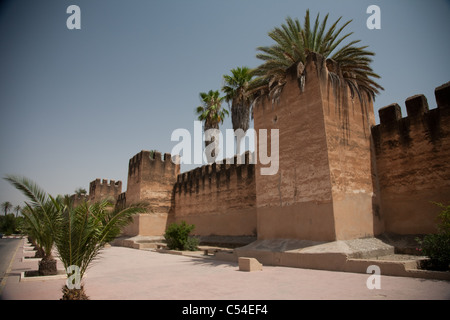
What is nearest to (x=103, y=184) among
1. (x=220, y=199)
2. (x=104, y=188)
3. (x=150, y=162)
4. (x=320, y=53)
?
(x=104, y=188)

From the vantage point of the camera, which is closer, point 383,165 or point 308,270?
point 308,270

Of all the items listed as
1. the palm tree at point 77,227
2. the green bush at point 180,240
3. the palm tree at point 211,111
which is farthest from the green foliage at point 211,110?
the palm tree at point 77,227

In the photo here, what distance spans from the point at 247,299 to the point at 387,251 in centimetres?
575

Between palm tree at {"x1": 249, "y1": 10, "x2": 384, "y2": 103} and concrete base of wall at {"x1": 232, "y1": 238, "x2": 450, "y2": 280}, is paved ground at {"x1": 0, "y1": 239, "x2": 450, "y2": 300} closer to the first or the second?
concrete base of wall at {"x1": 232, "y1": 238, "x2": 450, "y2": 280}

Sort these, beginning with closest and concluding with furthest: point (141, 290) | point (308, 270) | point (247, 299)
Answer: point (247, 299) < point (141, 290) < point (308, 270)

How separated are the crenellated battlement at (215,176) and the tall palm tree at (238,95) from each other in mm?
4656

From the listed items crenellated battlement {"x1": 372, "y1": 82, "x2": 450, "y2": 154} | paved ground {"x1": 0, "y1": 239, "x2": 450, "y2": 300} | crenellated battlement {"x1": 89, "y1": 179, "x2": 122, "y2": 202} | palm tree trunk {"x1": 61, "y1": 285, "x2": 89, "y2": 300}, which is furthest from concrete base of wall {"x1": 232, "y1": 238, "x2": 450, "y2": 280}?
crenellated battlement {"x1": 89, "y1": 179, "x2": 122, "y2": 202}

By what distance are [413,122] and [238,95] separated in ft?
45.0

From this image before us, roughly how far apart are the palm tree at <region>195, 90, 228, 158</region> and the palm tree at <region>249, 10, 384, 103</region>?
13.9m

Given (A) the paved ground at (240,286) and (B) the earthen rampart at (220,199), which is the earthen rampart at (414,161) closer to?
(A) the paved ground at (240,286)

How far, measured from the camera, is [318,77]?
9984 millimetres

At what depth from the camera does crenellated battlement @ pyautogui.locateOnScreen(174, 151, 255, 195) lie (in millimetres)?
16020
